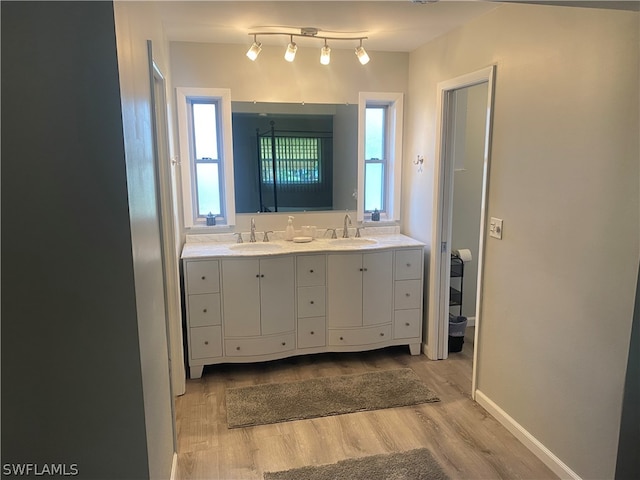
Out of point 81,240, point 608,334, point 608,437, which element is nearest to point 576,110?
point 608,334

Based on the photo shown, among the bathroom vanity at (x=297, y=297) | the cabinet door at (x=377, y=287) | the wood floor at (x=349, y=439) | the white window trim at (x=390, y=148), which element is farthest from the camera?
the white window trim at (x=390, y=148)

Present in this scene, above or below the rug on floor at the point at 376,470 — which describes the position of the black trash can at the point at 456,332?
above

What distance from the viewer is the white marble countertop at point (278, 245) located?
301cm

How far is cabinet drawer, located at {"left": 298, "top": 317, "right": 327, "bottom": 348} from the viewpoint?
10.5ft

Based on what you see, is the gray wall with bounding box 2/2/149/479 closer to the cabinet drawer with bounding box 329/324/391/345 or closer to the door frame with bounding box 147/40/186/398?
the door frame with bounding box 147/40/186/398

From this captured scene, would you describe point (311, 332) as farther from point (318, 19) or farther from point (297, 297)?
point (318, 19)

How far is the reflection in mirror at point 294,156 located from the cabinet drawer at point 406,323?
98cm

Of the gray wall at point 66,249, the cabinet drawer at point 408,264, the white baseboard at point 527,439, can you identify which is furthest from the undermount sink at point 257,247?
the gray wall at point 66,249

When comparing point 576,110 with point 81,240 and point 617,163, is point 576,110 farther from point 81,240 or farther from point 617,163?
point 81,240

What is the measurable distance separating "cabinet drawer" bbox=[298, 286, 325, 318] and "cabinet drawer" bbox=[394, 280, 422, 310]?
0.60 meters

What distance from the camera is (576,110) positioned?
6.21 ft

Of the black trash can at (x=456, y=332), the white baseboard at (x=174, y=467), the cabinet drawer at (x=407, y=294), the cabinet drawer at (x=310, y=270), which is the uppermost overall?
the cabinet drawer at (x=310, y=270)

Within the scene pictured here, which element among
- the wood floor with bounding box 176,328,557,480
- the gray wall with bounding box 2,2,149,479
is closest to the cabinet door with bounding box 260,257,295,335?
the wood floor with bounding box 176,328,557,480
